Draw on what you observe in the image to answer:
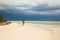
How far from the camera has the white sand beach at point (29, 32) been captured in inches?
66.4

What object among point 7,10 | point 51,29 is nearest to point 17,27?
point 7,10

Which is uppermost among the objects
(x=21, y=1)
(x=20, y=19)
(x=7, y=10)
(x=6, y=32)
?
(x=21, y=1)

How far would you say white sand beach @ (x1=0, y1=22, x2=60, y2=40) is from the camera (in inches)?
66.4

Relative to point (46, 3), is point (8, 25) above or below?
below

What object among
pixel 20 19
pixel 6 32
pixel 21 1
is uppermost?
pixel 21 1

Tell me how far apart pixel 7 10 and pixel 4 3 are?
93 millimetres

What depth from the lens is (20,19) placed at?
5.76ft

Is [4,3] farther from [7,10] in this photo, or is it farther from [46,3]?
[46,3]

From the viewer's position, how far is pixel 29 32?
1724mm

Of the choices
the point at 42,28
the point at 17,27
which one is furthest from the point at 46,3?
the point at 17,27

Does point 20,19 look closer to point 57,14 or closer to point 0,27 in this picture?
point 0,27

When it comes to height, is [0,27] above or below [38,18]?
below

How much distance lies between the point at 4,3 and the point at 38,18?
45cm

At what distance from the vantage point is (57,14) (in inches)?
67.5
